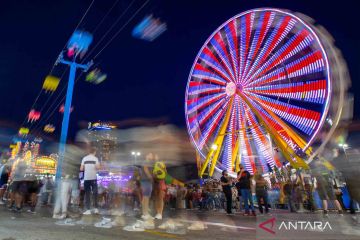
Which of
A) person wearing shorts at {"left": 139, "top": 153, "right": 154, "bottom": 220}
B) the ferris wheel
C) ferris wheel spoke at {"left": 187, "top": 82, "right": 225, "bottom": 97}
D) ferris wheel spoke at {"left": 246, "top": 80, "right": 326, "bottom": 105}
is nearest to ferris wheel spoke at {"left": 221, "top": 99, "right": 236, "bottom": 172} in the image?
the ferris wheel

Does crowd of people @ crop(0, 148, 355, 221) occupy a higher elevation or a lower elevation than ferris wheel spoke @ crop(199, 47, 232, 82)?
lower

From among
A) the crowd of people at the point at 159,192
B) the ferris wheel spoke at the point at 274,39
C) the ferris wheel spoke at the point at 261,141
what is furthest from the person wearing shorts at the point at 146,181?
the ferris wheel spoke at the point at 274,39

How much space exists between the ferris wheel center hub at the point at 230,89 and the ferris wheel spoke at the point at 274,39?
3.08 feet

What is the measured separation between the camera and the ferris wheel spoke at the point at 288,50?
45.5 feet

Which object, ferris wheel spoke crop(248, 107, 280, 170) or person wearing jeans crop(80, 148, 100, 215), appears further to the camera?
ferris wheel spoke crop(248, 107, 280, 170)

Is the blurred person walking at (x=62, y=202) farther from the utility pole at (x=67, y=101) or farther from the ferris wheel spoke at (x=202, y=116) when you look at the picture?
the ferris wheel spoke at (x=202, y=116)

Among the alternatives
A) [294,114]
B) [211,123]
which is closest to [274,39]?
[294,114]

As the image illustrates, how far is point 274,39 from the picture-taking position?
1622 centimetres

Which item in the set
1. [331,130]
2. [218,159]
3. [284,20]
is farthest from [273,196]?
[284,20]

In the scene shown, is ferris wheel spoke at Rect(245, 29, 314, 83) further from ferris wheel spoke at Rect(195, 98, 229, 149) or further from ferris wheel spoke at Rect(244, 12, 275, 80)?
ferris wheel spoke at Rect(195, 98, 229, 149)

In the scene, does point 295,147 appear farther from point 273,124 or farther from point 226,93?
point 226,93

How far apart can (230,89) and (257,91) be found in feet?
6.18

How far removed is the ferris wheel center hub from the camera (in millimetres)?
17781

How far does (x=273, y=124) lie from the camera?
51.8 ft
